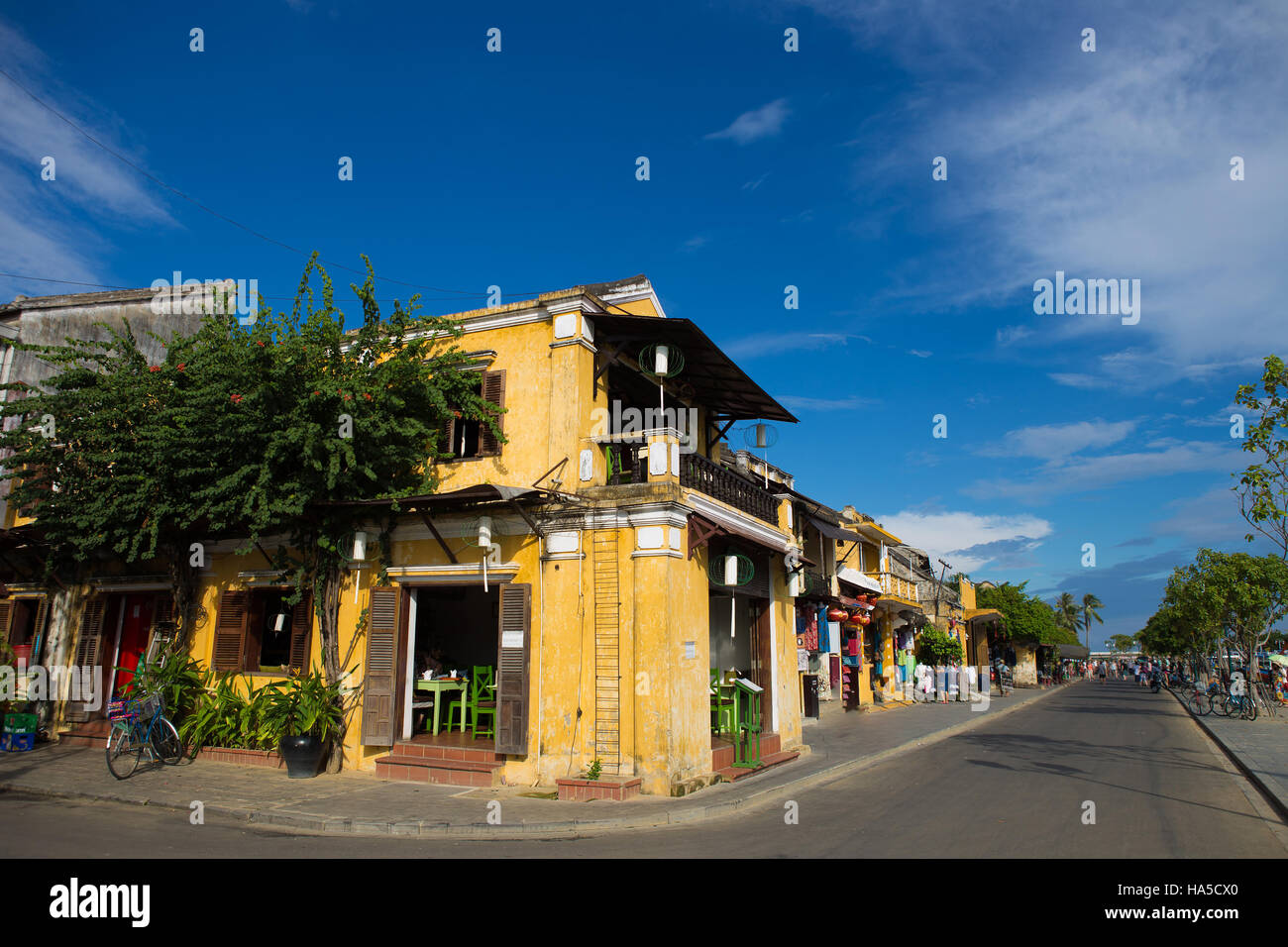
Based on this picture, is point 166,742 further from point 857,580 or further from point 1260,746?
point 1260,746

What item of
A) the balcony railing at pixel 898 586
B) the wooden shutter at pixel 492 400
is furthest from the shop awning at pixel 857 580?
the wooden shutter at pixel 492 400

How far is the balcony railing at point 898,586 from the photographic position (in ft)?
101

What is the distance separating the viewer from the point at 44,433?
14.1m

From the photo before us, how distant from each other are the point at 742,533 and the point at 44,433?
13.3 m

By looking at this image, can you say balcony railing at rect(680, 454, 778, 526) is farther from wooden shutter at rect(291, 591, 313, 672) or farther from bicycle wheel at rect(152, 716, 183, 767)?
bicycle wheel at rect(152, 716, 183, 767)

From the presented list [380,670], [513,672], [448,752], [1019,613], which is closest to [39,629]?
[380,670]

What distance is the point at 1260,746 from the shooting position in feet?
54.3

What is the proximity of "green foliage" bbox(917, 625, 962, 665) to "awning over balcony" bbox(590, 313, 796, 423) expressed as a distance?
69.1 ft

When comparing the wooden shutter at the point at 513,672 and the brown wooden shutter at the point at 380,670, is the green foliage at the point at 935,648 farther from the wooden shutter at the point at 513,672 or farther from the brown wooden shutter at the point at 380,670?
the brown wooden shutter at the point at 380,670

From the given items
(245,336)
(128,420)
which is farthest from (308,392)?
(128,420)

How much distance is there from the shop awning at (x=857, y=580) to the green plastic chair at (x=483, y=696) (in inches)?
608
